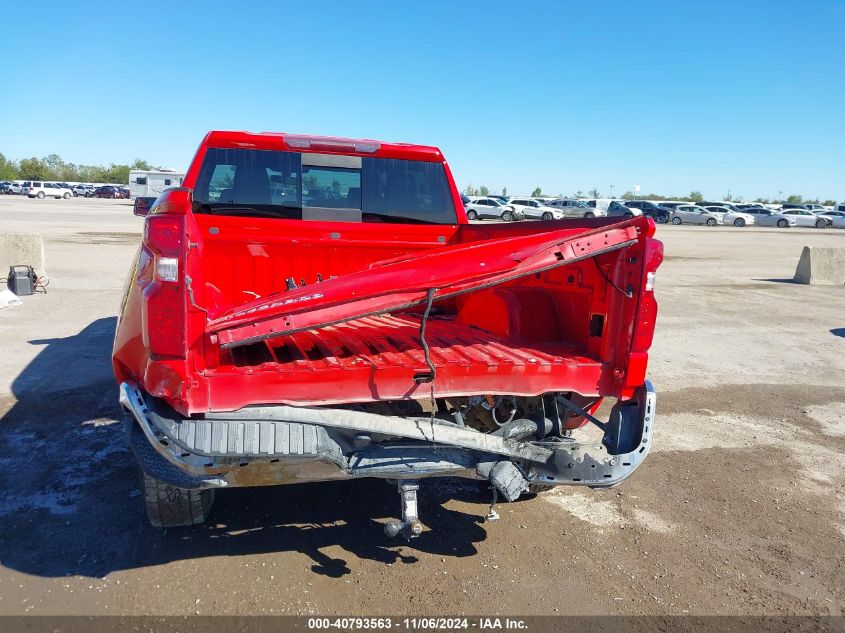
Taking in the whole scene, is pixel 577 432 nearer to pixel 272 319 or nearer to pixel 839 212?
pixel 272 319

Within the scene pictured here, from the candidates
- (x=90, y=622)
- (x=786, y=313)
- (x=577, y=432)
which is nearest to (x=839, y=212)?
(x=786, y=313)

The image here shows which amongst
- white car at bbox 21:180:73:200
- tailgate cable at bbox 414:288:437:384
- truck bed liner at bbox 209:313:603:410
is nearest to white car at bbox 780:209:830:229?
truck bed liner at bbox 209:313:603:410

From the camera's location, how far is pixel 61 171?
12512 cm

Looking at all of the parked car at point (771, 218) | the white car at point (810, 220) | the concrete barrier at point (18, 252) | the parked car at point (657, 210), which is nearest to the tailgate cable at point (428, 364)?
the concrete barrier at point (18, 252)

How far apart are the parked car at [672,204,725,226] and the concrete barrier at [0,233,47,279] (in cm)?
4777

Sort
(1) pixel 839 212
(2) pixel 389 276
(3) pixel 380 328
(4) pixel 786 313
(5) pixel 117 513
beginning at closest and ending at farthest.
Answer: (2) pixel 389 276, (5) pixel 117 513, (3) pixel 380 328, (4) pixel 786 313, (1) pixel 839 212

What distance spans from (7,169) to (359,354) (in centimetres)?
12533

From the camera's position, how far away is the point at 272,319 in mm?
2801

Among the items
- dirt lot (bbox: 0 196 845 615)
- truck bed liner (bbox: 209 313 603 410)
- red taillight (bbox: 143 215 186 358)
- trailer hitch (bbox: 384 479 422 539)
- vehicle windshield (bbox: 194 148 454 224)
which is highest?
vehicle windshield (bbox: 194 148 454 224)

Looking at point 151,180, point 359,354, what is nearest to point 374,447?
point 359,354

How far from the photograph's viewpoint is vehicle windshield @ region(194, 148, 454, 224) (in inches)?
175

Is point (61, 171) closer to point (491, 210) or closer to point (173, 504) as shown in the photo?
point (491, 210)

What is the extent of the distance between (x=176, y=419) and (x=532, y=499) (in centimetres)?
246

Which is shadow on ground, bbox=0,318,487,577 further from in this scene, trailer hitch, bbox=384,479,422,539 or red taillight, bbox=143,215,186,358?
red taillight, bbox=143,215,186,358
